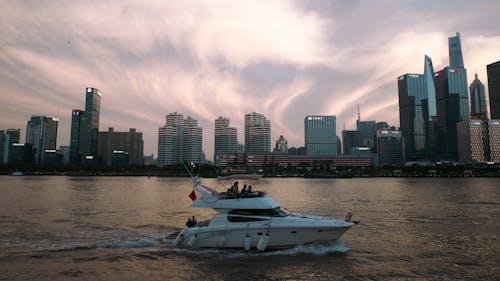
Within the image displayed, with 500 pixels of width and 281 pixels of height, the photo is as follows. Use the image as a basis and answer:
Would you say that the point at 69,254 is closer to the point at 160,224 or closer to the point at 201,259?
the point at 201,259

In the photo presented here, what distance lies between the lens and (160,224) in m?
29.9

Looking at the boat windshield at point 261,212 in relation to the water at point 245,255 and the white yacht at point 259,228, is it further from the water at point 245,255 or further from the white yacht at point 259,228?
the water at point 245,255

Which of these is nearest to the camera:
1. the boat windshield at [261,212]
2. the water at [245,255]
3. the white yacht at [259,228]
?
→ the water at [245,255]

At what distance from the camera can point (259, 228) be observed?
1839 cm

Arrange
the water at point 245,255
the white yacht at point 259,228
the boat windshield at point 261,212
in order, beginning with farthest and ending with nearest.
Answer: the boat windshield at point 261,212 < the white yacht at point 259,228 < the water at point 245,255

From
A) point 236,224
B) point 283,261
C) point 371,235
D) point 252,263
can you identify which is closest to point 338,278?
point 283,261

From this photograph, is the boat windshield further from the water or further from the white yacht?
the water

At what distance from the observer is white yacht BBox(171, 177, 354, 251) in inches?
722

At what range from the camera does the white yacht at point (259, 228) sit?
18.3 m

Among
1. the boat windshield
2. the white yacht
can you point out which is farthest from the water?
the boat windshield

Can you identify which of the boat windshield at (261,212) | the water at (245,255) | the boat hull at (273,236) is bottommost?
the water at (245,255)

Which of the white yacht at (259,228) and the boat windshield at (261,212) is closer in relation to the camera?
the white yacht at (259,228)

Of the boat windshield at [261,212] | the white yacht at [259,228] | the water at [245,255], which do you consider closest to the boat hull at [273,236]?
the white yacht at [259,228]

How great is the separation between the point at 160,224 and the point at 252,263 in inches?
583
